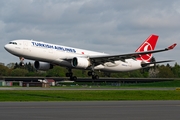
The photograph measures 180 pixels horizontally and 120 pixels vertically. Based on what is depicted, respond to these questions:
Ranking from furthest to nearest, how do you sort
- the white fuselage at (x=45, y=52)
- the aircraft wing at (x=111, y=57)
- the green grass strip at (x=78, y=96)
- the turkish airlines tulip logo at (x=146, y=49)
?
the turkish airlines tulip logo at (x=146, y=49)
the aircraft wing at (x=111, y=57)
the white fuselage at (x=45, y=52)
the green grass strip at (x=78, y=96)

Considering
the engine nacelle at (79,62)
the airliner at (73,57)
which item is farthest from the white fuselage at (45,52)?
the engine nacelle at (79,62)

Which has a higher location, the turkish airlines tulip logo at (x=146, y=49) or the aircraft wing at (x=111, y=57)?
the turkish airlines tulip logo at (x=146, y=49)

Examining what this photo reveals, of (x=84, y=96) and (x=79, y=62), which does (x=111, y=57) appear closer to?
(x=79, y=62)

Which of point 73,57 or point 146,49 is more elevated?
point 146,49

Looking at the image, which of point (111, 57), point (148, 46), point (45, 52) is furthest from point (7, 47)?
point (148, 46)

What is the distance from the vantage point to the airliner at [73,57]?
52.7m

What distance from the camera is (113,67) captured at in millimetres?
61688

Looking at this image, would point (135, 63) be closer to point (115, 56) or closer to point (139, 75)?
point (115, 56)

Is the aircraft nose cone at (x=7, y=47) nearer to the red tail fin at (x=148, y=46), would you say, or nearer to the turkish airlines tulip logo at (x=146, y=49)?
the red tail fin at (x=148, y=46)

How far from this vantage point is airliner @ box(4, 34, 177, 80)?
52688 mm

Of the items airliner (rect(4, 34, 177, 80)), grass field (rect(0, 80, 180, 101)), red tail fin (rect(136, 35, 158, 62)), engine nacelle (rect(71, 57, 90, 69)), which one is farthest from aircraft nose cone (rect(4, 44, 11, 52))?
red tail fin (rect(136, 35, 158, 62))

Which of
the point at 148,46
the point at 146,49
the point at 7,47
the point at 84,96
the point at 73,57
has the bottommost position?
the point at 84,96

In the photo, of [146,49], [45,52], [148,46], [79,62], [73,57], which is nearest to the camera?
[45,52]

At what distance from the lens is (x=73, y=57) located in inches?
2199
